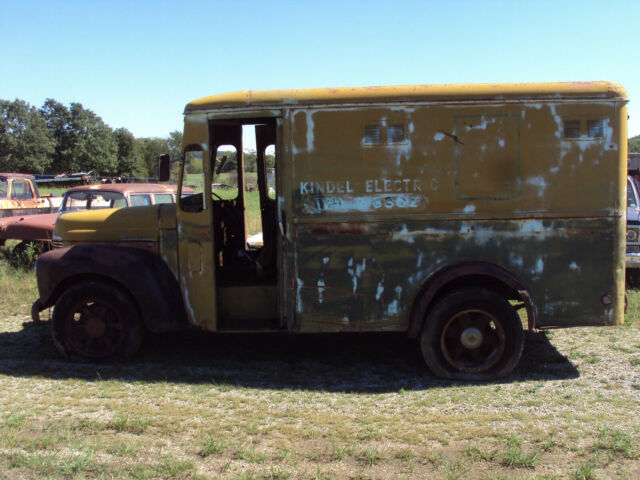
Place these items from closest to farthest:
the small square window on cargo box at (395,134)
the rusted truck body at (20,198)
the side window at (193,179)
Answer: the small square window on cargo box at (395,134) → the side window at (193,179) → the rusted truck body at (20,198)

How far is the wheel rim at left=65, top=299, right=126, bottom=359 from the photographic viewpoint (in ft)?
17.7

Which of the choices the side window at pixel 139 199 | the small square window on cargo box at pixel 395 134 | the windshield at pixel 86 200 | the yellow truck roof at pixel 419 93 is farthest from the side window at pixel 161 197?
the small square window on cargo box at pixel 395 134

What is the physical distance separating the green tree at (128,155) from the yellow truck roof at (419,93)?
277 feet

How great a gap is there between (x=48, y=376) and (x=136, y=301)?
3.55ft

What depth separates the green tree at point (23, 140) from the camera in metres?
66.9

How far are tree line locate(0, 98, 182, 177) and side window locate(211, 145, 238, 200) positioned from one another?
59146 millimetres

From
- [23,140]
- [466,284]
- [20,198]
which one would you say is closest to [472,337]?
[466,284]

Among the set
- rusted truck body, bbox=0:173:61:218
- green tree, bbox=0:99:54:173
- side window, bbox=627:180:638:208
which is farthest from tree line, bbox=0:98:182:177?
side window, bbox=627:180:638:208

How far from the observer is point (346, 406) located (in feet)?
14.8

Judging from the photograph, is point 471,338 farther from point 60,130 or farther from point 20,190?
point 60,130

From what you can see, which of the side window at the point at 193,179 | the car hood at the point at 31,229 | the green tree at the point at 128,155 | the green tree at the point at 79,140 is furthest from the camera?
the green tree at the point at 128,155

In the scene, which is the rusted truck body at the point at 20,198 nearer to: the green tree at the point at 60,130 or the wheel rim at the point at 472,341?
the wheel rim at the point at 472,341

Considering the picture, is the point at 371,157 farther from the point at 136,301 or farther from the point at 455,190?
the point at 136,301

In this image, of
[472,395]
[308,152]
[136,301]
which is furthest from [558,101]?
[136,301]
